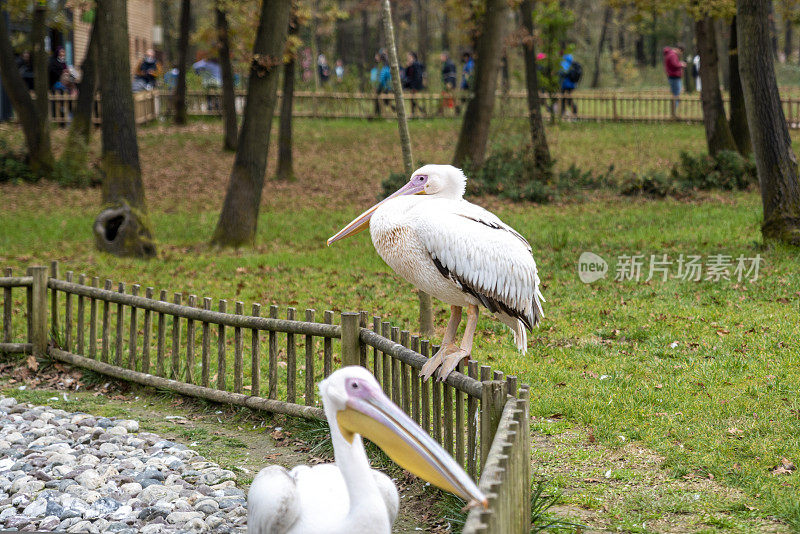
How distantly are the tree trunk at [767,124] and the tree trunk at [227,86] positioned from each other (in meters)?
15.0

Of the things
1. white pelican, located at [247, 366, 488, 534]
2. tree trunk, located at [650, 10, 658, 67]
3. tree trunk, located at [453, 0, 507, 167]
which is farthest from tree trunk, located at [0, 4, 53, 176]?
tree trunk, located at [650, 10, 658, 67]

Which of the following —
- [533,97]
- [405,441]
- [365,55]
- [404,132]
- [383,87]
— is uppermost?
[365,55]

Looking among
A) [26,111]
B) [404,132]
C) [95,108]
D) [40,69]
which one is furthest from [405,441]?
[95,108]

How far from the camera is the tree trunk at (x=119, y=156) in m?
12.7

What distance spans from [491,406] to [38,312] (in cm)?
568

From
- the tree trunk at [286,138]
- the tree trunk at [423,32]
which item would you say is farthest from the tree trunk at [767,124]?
the tree trunk at [423,32]

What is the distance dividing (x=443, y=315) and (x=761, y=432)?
13.9ft

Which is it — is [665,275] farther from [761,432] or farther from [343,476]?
[343,476]

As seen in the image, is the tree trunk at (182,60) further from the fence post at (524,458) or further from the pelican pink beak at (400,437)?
the pelican pink beak at (400,437)

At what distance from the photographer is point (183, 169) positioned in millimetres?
21359

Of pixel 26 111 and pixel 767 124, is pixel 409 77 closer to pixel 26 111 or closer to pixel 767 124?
pixel 26 111

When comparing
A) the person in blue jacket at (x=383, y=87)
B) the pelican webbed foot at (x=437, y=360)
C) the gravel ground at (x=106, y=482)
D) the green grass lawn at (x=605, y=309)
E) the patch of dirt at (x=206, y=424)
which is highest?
the person in blue jacket at (x=383, y=87)

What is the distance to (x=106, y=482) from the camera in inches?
219

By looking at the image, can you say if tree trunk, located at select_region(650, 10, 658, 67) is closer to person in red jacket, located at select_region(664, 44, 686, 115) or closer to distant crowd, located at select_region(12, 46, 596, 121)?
distant crowd, located at select_region(12, 46, 596, 121)
